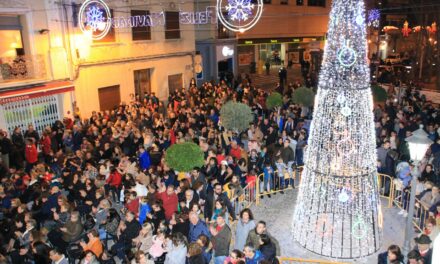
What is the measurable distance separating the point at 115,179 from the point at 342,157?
18.9 ft

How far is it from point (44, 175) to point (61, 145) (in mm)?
4055

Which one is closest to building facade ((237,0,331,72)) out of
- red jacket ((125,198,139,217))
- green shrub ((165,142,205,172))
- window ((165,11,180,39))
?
window ((165,11,180,39))

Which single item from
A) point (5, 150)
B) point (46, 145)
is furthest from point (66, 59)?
point (5, 150)

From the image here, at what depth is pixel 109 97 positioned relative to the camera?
21.6 meters

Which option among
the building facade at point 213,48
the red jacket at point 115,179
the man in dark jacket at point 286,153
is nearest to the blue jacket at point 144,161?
the red jacket at point 115,179

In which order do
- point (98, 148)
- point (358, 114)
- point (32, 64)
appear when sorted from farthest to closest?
1. point (32, 64)
2. point (98, 148)
3. point (358, 114)

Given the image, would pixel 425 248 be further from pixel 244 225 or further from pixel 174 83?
pixel 174 83

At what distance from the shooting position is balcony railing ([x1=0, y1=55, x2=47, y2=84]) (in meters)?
16.3

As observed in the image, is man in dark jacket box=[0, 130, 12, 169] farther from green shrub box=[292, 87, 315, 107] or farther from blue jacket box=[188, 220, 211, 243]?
green shrub box=[292, 87, 315, 107]

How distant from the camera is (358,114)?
28.2ft

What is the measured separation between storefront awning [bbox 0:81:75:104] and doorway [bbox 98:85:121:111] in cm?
282

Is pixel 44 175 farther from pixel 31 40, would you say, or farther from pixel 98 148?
pixel 31 40

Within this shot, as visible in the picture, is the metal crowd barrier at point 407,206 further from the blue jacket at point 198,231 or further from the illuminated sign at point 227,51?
the illuminated sign at point 227,51

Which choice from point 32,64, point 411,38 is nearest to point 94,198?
point 32,64
